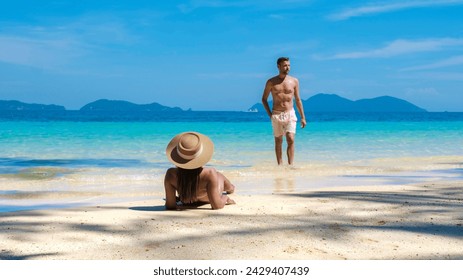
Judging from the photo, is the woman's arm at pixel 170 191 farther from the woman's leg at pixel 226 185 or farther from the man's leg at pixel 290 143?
the man's leg at pixel 290 143

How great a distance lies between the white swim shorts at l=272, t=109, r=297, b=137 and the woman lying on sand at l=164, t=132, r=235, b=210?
447 centimetres

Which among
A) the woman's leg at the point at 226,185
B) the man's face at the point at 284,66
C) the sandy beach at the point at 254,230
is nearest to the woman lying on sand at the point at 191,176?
the sandy beach at the point at 254,230

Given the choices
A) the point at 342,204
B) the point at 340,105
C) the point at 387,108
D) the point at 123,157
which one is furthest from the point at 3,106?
the point at 342,204

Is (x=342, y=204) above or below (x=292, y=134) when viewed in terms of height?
below

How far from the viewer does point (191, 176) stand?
536 cm

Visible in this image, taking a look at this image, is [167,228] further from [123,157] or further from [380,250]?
[123,157]

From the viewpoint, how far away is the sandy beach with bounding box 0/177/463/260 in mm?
3738

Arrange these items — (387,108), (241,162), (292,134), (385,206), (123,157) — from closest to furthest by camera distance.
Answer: (385,206)
(292,134)
(241,162)
(123,157)
(387,108)

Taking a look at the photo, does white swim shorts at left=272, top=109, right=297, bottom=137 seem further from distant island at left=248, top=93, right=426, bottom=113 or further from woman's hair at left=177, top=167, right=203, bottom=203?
distant island at left=248, top=93, right=426, bottom=113

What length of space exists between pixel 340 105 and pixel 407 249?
508 feet

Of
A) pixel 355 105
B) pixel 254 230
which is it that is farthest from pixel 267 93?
pixel 355 105

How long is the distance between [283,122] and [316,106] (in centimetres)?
15806

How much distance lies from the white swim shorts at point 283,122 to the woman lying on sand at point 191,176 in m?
4.47

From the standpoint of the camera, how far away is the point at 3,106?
11869 centimetres
